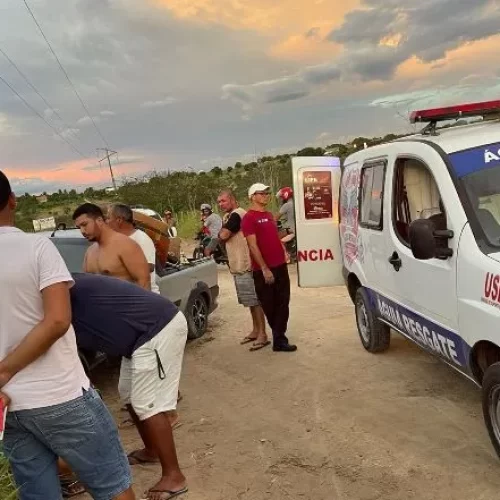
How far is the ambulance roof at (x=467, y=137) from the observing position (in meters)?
A: 4.02

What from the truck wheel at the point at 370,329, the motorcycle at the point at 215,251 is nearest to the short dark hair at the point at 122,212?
the truck wheel at the point at 370,329

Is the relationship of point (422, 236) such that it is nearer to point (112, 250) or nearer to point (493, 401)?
point (493, 401)

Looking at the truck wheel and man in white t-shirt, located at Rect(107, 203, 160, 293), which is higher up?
man in white t-shirt, located at Rect(107, 203, 160, 293)

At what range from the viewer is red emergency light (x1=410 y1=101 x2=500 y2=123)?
455 cm

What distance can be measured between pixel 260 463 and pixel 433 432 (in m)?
1.25

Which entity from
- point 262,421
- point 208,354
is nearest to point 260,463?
point 262,421

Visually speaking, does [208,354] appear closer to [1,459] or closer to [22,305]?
[1,459]

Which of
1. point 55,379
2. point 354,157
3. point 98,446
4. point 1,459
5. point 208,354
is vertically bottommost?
point 208,354

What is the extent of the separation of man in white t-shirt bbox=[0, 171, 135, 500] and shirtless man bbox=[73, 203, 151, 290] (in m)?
1.90

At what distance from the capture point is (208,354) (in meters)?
6.91

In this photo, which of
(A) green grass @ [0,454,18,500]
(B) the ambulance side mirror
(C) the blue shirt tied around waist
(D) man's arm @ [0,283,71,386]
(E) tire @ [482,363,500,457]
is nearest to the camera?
(D) man's arm @ [0,283,71,386]

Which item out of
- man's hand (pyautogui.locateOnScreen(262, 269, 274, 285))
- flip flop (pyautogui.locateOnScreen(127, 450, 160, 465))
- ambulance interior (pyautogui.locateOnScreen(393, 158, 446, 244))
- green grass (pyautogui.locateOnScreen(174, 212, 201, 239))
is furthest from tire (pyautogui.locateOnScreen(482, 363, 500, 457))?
green grass (pyautogui.locateOnScreen(174, 212, 201, 239))

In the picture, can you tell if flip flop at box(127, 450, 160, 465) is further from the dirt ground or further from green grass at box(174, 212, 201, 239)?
green grass at box(174, 212, 201, 239)

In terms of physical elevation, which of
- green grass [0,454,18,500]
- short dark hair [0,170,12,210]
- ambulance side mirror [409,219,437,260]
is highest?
short dark hair [0,170,12,210]
